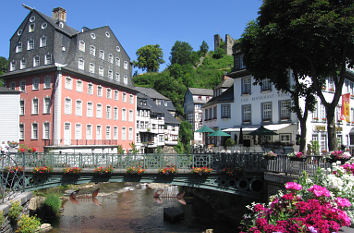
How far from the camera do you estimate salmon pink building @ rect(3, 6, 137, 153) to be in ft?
113

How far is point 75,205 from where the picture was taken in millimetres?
25562

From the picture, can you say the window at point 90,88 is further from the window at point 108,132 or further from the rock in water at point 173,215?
the rock in water at point 173,215

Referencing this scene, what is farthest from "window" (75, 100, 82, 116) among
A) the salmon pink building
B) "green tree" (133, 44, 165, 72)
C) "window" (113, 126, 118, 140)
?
"green tree" (133, 44, 165, 72)

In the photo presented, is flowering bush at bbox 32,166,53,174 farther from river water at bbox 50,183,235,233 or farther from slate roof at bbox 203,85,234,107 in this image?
slate roof at bbox 203,85,234,107

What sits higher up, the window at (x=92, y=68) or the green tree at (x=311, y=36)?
the window at (x=92, y=68)

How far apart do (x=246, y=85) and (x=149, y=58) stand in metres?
76.3

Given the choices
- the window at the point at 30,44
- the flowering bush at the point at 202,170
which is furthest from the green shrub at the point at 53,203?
the window at the point at 30,44

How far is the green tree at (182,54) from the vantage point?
116 meters

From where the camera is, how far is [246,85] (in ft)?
99.2

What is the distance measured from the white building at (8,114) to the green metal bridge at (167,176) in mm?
10466

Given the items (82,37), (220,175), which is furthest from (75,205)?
(82,37)

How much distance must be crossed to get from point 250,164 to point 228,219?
6.84 meters

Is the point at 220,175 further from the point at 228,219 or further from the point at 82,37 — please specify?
the point at 82,37

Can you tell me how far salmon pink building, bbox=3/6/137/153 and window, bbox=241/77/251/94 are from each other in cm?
1962
